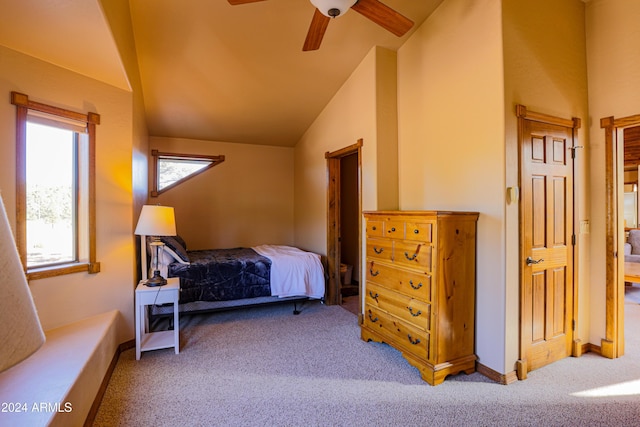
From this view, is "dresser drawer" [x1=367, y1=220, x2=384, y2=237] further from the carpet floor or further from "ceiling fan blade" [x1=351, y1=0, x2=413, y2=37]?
"ceiling fan blade" [x1=351, y1=0, x2=413, y2=37]

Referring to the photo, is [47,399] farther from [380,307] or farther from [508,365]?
[508,365]

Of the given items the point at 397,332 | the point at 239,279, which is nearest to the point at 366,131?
the point at 397,332

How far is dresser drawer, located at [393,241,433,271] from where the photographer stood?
8.06ft

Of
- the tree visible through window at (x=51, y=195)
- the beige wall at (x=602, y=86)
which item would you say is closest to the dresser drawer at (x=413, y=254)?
the beige wall at (x=602, y=86)

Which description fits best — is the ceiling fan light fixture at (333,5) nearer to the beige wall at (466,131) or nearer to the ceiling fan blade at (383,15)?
the ceiling fan blade at (383,15)

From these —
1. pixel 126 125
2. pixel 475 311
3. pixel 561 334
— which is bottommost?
pixel 561 334

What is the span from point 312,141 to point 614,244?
382cm

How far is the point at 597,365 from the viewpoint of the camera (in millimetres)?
2664

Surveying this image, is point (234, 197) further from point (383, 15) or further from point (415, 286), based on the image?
point (383, 15)

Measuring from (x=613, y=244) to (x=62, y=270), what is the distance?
4.53 meters

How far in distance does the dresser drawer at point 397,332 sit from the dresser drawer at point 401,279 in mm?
266

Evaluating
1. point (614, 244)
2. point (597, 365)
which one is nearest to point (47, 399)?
point (597, 365)

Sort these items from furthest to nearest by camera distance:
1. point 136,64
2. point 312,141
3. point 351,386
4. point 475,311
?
1. point 312,141
2. point 136,64
3. point 475,311
4. point 351,386

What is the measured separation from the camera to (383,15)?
224 cm
